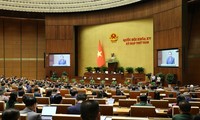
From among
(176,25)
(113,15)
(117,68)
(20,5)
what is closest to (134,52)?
(117,68)

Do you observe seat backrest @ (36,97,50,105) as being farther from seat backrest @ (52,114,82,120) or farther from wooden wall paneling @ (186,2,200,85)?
wooden wall paneling @ (186,2,200,85)

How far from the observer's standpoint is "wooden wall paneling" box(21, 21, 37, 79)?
24406 mm

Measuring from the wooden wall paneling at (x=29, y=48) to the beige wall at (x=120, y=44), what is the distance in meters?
4.36

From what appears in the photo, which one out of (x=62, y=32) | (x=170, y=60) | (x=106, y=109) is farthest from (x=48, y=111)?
(x=62, y=32)

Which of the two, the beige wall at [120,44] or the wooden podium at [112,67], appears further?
the wooden podium at [112,67]

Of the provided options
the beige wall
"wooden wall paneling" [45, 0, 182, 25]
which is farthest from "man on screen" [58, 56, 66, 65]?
"wooden wall paneling" [45, 0, 182, 25]

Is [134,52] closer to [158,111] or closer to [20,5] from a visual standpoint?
[20,5]

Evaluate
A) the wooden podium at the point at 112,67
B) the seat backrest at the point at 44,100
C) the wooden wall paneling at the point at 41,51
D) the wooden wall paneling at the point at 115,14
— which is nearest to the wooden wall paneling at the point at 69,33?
the wooden wall paneling at the point at 115,14

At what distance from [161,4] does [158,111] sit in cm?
1231

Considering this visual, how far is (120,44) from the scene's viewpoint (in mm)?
20875

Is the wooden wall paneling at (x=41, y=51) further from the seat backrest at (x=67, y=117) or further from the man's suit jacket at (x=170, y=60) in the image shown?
the seat backrest at (x=67, y=117)

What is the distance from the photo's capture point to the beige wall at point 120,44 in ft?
62.4

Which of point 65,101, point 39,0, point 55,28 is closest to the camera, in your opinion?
point 65,101

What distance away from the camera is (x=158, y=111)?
586 centimetres
